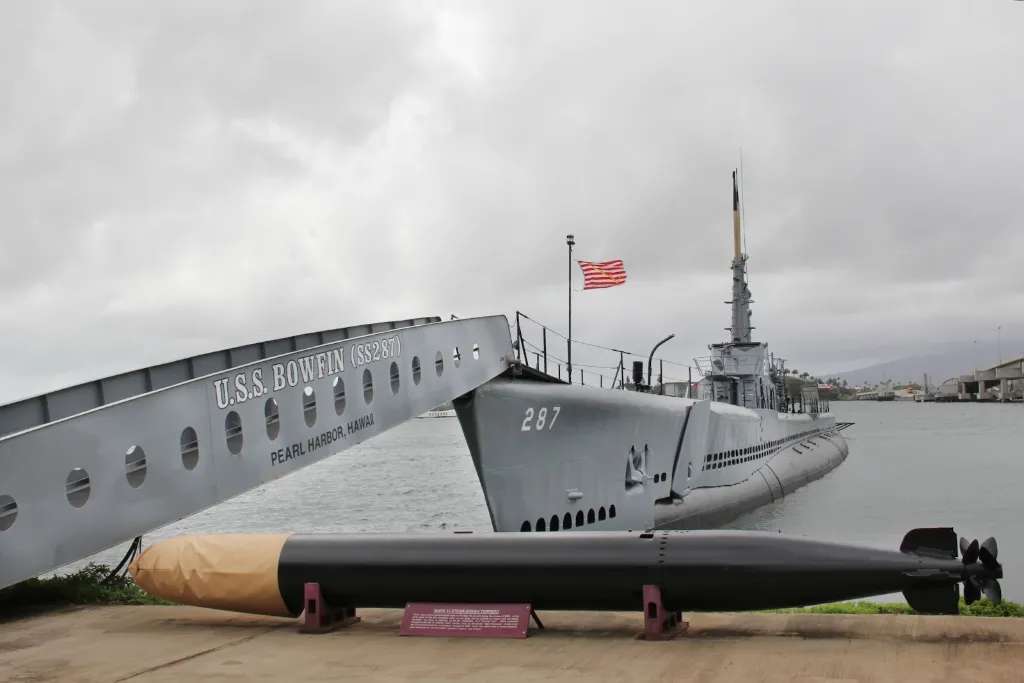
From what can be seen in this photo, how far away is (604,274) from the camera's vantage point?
84.4ft

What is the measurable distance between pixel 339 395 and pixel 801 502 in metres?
32.2

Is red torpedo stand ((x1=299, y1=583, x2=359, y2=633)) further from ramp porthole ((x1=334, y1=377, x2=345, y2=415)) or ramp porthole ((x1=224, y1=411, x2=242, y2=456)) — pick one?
ramp porthole ((x1=334, y1=377, x2=345, y2=415))

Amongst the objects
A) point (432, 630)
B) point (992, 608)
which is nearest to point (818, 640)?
point (992, 608)

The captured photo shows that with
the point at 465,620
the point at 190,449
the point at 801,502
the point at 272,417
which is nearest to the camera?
the point at 465,620

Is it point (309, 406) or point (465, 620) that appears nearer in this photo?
point (465, 620)

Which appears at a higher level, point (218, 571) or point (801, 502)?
point (218, 571)

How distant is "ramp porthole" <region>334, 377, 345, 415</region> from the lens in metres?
12.7

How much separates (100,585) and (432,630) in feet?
17.7

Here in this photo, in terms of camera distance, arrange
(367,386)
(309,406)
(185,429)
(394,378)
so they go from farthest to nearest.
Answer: (394,378) < (367,386) < (309,406) < (185,429)

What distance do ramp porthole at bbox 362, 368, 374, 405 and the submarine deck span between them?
394 centimetres

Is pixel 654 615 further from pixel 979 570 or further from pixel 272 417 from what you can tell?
pixel 272 417

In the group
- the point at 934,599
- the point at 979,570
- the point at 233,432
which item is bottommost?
the point at 934,599

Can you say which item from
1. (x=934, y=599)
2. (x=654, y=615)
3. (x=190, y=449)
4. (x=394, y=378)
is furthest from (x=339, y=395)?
(x=934, y=599)

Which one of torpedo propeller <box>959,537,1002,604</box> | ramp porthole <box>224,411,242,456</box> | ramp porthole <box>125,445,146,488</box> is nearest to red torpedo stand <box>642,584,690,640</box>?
torpedo propeller <box>959,537,1002,604</box>
